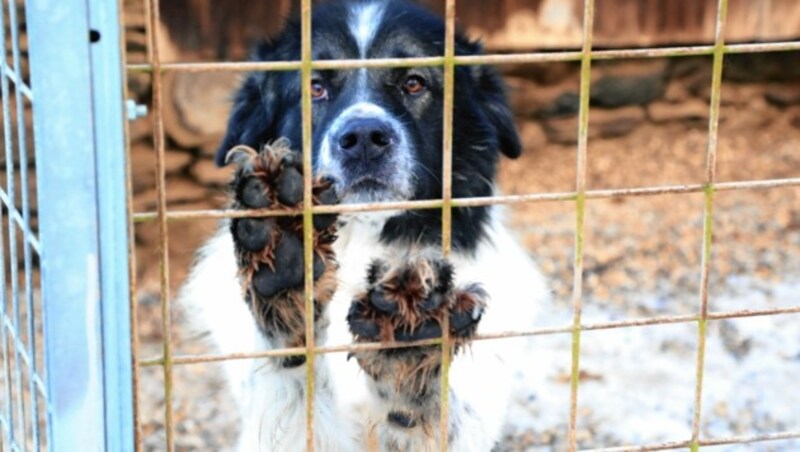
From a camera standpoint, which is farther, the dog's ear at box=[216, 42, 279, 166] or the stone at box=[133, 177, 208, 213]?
the stone at box=[133, 177, 208, 213]

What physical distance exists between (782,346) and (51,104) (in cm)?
406

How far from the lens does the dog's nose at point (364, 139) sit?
307 centimetres

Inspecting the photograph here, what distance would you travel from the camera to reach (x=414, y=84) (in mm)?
3453

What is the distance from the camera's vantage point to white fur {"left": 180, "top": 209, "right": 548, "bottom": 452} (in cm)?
294

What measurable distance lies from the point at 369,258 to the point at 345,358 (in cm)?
29

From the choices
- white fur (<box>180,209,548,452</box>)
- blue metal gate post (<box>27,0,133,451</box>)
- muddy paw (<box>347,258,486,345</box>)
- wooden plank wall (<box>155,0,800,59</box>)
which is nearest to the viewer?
blue metal gate post (<box>27,0,133,451</box>)

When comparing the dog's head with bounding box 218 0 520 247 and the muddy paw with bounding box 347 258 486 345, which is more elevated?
the dog's head with bounding box 218 0 520 247

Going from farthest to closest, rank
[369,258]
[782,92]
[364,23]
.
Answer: [782,92], [364,23], [369,258]

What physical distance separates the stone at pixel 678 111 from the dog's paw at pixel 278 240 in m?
4.79

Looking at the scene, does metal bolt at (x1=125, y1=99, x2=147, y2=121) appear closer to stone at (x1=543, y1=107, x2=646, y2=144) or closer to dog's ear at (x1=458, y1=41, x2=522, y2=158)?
dog's ear at (x1=458, y1=41, x2=522, y2=158)

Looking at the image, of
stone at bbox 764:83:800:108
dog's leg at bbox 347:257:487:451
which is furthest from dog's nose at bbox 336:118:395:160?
stone at bbox 764:83:800:108

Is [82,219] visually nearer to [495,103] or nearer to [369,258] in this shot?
[369,258]

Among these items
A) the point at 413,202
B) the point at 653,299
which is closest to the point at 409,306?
the point at 413,202

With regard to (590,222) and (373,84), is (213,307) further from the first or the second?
(590,222)
